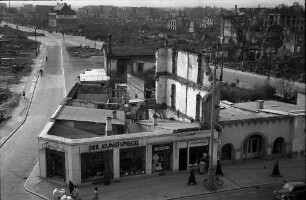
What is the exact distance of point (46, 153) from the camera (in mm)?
22328

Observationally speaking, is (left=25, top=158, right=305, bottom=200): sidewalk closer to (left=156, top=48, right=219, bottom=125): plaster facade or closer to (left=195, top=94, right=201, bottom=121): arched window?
(left=195, top=94, right=201, bottom=121): arched window

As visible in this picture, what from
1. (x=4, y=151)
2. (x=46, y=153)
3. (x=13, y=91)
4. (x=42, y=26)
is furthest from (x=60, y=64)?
(x=42, y=26)

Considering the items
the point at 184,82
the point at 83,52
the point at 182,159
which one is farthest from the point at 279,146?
the point at 83,52

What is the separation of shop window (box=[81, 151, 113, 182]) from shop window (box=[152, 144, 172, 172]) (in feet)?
8.36

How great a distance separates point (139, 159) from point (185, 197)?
12.2 feet

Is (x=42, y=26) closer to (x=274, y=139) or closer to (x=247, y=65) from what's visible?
(x=247, y=65)

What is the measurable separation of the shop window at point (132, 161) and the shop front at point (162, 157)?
24.2 inches

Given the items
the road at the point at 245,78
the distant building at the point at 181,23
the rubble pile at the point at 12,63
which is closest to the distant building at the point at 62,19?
the rubble pile at the point at 12,63

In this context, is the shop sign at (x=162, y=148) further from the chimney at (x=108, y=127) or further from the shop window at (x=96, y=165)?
the chimney at (x=108, y=127)

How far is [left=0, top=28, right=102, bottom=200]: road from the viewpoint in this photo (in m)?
22.3

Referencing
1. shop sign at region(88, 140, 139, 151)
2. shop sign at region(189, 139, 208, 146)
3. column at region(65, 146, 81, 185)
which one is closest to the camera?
column at region(65, 146, 81, 185)

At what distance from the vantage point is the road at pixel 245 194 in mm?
20625

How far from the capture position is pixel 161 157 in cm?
2333

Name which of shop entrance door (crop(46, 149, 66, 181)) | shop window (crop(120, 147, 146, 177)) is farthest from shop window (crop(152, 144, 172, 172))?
shop entrance door (crop(46, 149, 66, 181))
